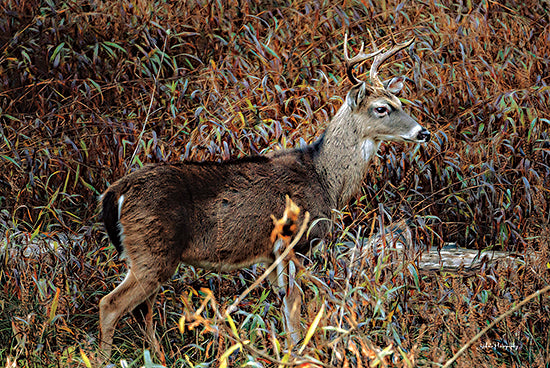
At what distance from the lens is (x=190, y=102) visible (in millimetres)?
7316

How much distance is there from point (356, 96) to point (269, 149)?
1.12m

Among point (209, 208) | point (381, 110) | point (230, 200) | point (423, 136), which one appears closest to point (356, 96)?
point (381, 110)

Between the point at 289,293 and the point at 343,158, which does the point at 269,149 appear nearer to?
the point at 343,158

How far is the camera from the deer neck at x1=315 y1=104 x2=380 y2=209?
211 inches

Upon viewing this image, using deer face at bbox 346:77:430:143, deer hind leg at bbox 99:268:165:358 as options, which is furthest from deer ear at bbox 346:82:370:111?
deer hind leg at bbox 99:268:165:358

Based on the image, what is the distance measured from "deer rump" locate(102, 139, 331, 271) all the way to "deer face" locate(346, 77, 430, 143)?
21.8 inches

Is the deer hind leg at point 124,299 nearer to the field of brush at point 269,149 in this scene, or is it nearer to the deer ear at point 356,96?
the field of brush at point 269,149

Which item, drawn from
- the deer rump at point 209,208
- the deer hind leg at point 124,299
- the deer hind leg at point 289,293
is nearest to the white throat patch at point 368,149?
the deer rump at point 209,208

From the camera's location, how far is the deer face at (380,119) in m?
5.41

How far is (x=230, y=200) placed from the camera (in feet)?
15.8

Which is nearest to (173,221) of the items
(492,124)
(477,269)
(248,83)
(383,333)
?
(383,333)

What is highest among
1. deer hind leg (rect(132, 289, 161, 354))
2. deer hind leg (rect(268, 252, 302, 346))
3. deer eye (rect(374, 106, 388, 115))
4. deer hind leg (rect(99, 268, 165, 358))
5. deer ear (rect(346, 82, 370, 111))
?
deer ear (rect(346, 82, 370, 111))

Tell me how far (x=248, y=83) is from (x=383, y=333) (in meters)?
3.44

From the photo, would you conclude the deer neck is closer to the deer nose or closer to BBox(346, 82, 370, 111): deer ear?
BBox(346, 82, 370, 111): deer ear
